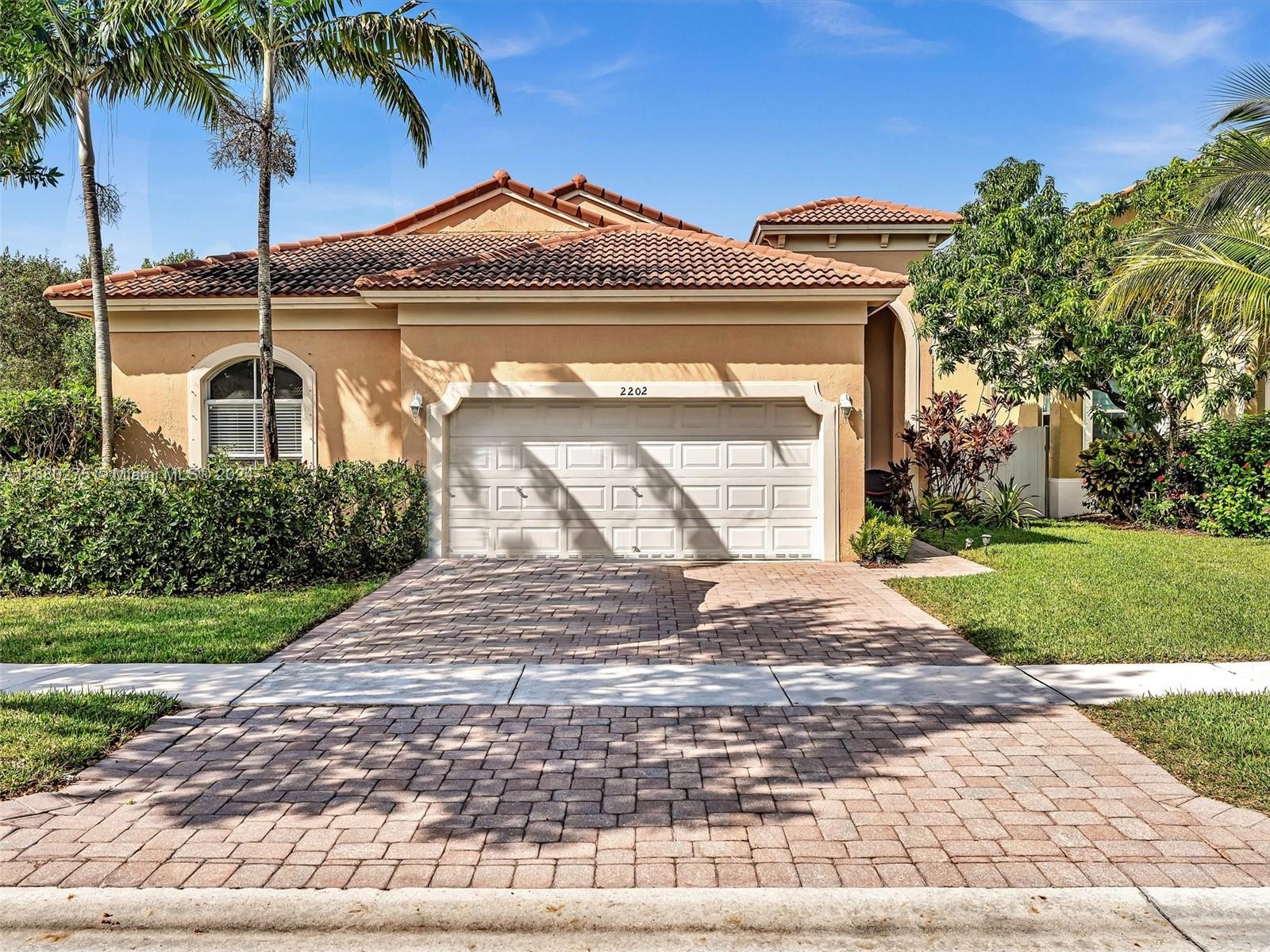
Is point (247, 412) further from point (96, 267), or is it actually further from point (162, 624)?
point (162, 624)

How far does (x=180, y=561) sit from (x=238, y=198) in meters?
6.29

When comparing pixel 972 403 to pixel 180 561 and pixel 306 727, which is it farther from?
pixel 306 727

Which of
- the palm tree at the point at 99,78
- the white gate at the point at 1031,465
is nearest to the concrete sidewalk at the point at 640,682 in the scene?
the palm tree at the point at 99,78

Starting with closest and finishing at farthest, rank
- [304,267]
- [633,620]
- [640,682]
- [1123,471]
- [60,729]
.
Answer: [60,729] < [640,682] < [633,620] < [304,267] < [1123,471]

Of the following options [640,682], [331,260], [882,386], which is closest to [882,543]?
[640,682]

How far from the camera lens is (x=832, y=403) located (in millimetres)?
13227

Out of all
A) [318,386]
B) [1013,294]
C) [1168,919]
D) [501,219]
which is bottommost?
[1168,919]

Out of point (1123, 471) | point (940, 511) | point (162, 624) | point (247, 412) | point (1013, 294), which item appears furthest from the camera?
point (1123, 471)

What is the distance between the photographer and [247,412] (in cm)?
1470

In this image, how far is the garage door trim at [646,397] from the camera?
13188 millimetres

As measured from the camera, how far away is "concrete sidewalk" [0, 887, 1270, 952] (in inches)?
141

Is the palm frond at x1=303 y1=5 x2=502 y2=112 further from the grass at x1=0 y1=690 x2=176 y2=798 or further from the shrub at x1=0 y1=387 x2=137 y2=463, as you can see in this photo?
the grass at x1=0 y1=690 x2=176 y2=798

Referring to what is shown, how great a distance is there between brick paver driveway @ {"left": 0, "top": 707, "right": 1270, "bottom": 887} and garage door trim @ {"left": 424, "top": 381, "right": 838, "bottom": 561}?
23.6 ft

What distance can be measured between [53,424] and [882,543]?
42.3 feet
